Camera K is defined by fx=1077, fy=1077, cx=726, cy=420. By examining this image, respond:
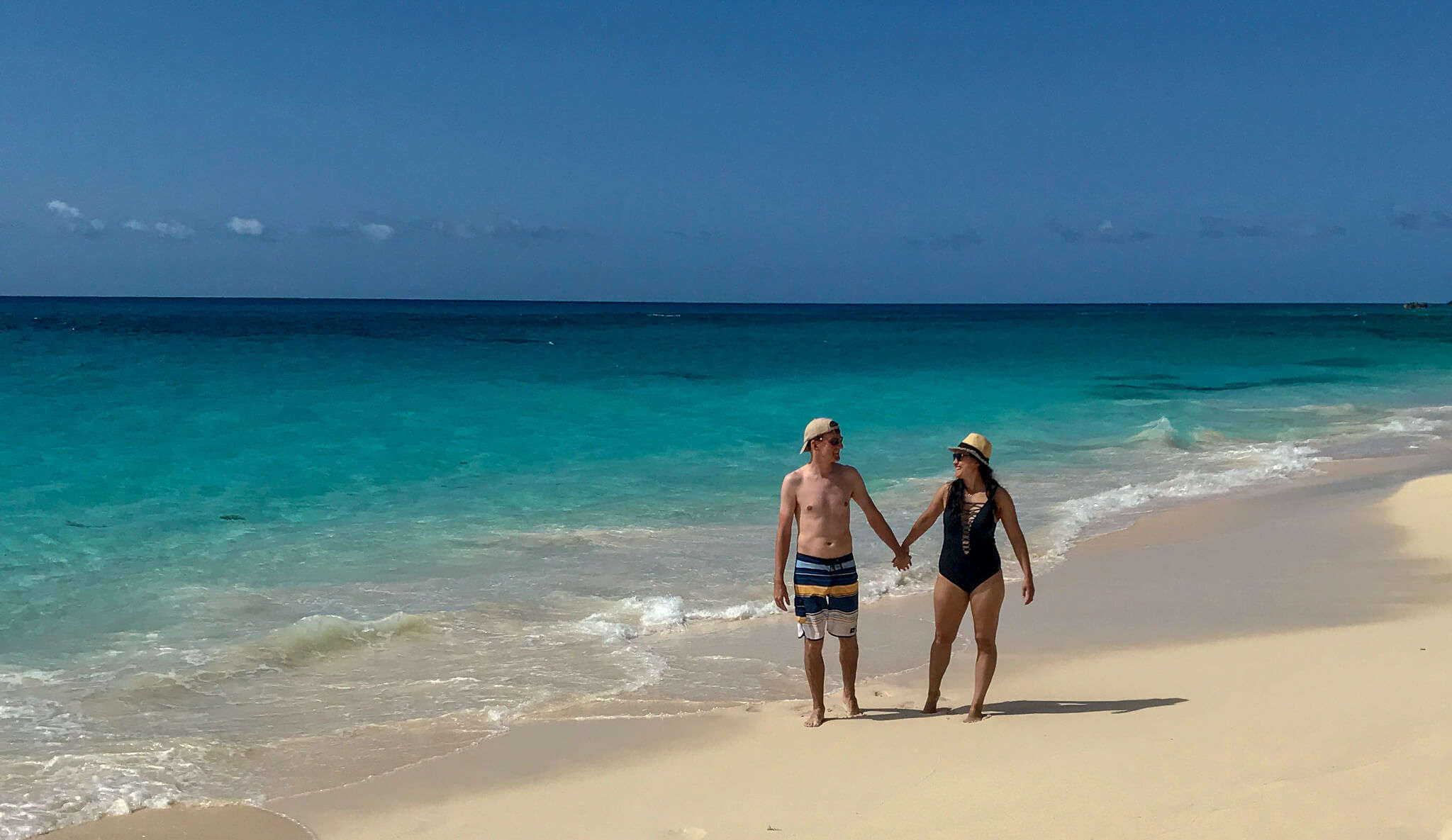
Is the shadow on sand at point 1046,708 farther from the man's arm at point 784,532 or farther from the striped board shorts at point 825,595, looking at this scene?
the man's arm at point 784,532

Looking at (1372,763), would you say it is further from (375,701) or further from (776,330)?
(776,330)

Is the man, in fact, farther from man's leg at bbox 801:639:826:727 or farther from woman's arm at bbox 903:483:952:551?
woman's arm at bbox 903:483:952:551

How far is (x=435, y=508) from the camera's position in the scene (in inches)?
472

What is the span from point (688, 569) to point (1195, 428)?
13748mm

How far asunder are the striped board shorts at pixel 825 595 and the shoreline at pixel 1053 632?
0.59m

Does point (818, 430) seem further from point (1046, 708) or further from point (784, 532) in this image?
point (1046, 708)

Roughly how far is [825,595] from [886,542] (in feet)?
1.33

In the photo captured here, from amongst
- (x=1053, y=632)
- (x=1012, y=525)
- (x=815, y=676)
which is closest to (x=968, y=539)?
(x=1012, y=525)

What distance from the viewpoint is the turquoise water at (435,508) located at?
620cm

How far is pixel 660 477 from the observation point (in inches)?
556

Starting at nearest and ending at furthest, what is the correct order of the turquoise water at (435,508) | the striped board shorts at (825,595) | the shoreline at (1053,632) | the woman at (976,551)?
the shoreline at (1053,632), the woman at (976,551), the striped board shorts at (825,595), the turquoise water at (435,508)

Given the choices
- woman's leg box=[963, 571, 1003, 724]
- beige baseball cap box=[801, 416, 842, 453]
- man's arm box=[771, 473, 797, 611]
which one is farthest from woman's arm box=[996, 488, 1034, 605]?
man's arm box=[771, 473, 797, 611]

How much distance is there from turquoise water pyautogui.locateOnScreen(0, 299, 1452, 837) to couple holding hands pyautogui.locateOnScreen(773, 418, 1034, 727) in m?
1.14

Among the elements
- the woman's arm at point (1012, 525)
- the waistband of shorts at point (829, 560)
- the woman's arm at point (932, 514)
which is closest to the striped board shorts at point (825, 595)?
the waistband of shorts at point (829, 560)
